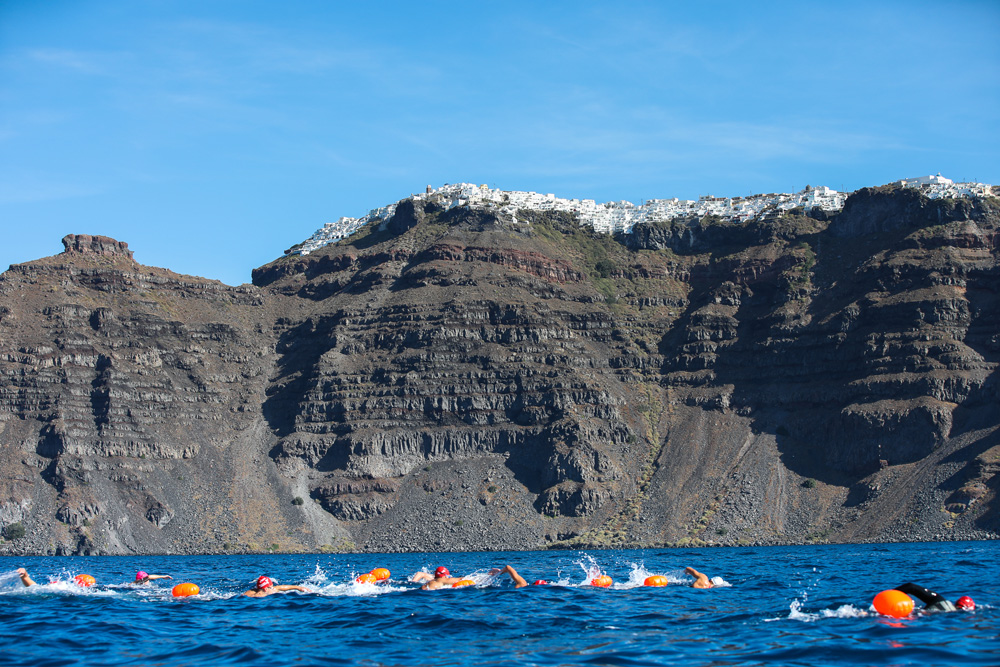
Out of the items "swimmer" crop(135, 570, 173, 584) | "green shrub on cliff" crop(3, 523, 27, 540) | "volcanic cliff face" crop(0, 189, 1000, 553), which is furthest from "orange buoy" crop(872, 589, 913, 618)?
"green shrub on cliff" crop(3, 523, 27, 540)

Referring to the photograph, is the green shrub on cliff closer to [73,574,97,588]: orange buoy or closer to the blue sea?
the blue sea

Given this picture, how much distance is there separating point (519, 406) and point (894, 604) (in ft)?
432

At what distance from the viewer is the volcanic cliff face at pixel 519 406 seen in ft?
470

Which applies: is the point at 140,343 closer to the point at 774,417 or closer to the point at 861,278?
the point at 774,417

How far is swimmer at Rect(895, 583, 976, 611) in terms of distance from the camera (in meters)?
36.5

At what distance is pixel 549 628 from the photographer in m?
38.1

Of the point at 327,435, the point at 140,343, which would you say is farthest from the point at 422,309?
the point at 140,343

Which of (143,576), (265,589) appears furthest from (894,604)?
(143,576)

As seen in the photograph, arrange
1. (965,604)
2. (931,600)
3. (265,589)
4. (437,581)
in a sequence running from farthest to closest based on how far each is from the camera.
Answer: (437,581)
(265,589)
(965,604)
(931,600)

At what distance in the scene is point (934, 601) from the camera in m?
36.5

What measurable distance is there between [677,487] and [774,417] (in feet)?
79.4

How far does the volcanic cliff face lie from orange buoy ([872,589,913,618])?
98926 millimetres

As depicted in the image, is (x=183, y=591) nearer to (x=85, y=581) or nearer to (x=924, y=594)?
(x=85, y=581)

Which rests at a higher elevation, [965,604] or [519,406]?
[519,406]
